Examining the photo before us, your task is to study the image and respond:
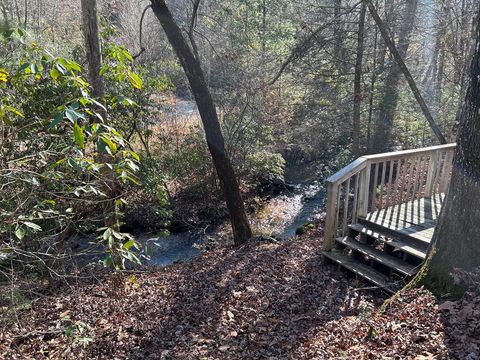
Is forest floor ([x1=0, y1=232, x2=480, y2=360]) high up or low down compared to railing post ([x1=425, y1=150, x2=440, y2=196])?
down

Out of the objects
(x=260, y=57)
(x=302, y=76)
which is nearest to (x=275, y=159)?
(x=302, y=76)

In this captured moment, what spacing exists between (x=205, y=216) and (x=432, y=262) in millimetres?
6929

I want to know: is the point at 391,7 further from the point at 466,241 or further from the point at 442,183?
the point at 466,241

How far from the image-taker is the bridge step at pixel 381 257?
4340 mm

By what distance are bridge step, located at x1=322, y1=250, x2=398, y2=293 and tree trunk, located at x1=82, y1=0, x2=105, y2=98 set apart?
422 centimetres

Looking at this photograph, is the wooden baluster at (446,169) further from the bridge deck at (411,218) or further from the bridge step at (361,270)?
the bridge step at (361,270)

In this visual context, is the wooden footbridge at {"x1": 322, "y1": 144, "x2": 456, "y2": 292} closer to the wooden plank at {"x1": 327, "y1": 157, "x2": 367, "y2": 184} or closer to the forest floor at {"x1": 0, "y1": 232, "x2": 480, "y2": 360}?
the wooden plank at {"x1": 327, "y1": 157, "x2": 367, "y2": 184}

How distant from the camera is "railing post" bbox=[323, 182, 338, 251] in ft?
16.1

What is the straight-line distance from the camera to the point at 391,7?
9367 mm

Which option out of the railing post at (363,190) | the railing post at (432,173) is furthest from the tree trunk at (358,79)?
the railing post at (363,190)

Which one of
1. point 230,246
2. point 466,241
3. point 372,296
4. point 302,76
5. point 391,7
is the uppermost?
point 391,7

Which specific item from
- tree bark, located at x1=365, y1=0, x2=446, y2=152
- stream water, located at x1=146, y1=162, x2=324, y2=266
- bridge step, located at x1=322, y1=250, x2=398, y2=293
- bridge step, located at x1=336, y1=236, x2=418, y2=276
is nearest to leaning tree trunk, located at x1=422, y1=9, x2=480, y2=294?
bridge step, located at x1=336, y1=236, x2=418, y2=276

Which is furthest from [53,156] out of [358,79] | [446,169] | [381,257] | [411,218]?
[358,79]

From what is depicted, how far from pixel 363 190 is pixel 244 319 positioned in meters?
2.55
